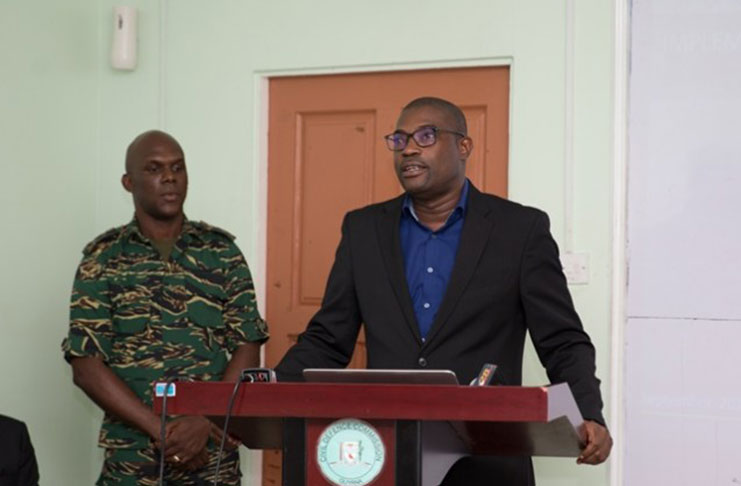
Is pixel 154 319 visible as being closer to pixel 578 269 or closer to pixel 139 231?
pixel 139 231

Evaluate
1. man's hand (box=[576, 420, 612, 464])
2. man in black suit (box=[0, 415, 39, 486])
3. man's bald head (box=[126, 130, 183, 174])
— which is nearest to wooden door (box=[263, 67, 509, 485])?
man's bald head (box=[126, 130, 183, 174])

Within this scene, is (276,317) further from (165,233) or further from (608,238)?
(608,238)

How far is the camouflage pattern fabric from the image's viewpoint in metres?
3.82

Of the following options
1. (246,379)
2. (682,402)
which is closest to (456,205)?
(246,379)

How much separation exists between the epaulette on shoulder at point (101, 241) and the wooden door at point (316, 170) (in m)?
0.93

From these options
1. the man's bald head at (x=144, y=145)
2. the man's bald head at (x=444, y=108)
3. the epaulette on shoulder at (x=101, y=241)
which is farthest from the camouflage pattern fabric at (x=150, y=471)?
the man's bald head at (x=444, y=108)

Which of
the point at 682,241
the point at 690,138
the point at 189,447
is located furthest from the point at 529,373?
the point at 189,447

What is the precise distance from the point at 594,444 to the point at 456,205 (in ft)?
2.91

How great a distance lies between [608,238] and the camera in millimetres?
4207

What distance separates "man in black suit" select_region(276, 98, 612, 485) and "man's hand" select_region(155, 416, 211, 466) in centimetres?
89

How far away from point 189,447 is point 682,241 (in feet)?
6.11

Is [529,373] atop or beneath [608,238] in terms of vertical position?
beneath

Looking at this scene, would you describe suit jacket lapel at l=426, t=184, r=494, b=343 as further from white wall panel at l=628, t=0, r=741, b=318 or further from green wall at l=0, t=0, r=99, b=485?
green wall at l=0, t=0, r=99, b=485

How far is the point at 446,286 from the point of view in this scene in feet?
9.37
